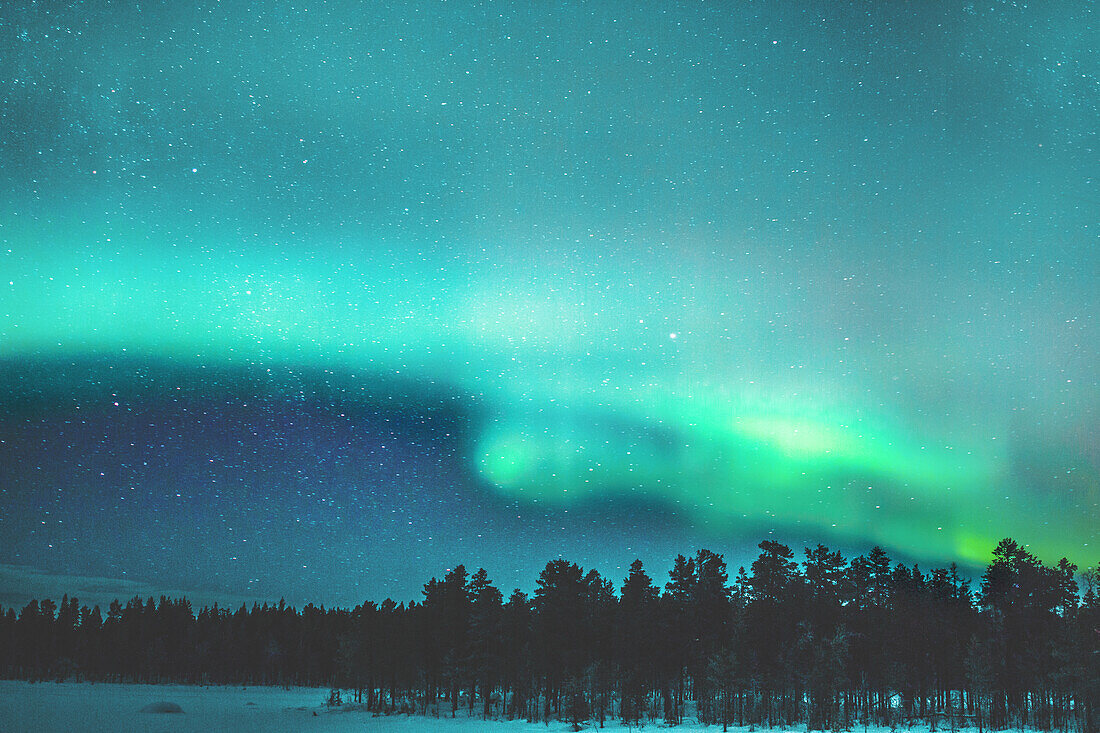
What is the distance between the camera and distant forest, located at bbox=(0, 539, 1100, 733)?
67875mm

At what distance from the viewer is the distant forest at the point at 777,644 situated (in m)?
67.9

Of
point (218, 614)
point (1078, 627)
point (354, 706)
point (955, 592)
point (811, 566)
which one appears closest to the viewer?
point (1078, 627)

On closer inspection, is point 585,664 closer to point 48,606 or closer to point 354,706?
point 354,706

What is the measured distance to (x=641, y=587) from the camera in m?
83.2

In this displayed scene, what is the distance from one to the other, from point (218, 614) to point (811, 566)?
14787 cm

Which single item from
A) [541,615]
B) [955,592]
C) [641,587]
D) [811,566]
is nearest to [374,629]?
[541,615]

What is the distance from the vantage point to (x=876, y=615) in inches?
3024


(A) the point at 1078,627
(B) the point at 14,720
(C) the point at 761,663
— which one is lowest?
(B) the point at 14,720

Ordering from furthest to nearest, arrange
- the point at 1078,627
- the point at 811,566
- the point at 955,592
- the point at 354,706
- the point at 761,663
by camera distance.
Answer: the point at 354,706 < the point at 955,592 < the point at 811,566 < the point at 761,663 < the point at 1078,627

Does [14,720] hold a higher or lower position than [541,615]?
lower

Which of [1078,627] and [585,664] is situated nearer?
[1078,627]

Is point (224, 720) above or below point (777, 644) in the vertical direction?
below

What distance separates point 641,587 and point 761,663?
1598cm

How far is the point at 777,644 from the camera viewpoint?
72125mm
